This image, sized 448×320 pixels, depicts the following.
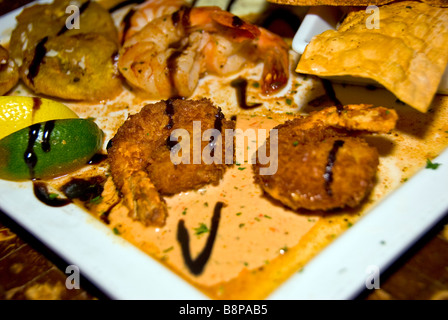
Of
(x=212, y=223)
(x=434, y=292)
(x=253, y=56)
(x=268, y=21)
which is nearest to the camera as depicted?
(x=434, y=292)

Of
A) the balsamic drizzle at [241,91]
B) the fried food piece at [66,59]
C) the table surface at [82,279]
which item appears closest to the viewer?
the table surface at [82,279]

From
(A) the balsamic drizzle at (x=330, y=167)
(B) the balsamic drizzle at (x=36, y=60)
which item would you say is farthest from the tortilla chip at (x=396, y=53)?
(B) the balsamic drizzle at (x=36, y=60)

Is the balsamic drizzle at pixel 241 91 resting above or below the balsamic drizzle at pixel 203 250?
above

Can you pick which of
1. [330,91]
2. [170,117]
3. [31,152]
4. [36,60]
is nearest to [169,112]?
[170,117]

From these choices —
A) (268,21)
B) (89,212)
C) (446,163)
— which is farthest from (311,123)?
(268,21)

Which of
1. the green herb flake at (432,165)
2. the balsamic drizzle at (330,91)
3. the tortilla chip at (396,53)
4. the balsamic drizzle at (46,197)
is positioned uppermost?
the tortilla chip at (396,53)

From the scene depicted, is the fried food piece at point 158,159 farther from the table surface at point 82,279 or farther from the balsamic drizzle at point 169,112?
the table surface at point 82,279

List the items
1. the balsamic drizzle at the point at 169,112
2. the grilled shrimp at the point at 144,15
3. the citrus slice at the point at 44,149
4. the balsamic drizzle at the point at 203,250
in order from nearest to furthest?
the balsamic drizzle at the point at 203,250, the citrus slice at the point at 44,149, the balsamic drizzle at the point at 169,112, the grilled shrimp at the point at 144,15

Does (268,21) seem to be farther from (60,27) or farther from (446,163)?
(446,163)
